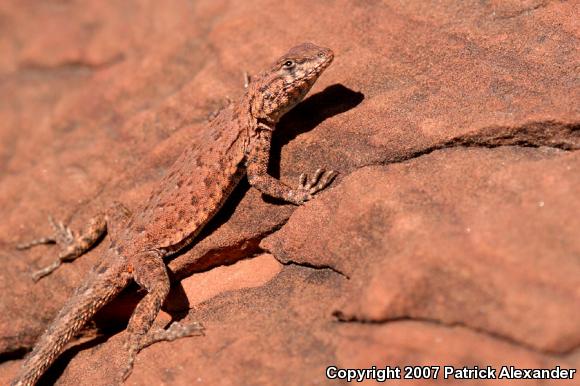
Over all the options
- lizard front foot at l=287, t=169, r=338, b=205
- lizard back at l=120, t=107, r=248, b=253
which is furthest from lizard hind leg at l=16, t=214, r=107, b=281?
lizard front foot at l=287, t=169, r=338, b=205

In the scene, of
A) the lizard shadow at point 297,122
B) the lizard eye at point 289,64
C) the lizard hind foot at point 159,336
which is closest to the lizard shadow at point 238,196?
the lizard shadow at point 297,122

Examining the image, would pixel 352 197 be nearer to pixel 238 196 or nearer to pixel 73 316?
pixel 238 196

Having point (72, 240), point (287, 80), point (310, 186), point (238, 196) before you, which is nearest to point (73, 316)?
point (72, 240)

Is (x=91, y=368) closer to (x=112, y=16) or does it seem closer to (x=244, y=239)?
(x=244, y=239)

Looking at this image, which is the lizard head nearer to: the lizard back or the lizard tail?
the lizard back

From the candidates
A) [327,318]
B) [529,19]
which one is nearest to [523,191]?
[327,318]

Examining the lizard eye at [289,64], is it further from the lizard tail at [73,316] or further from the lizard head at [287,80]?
the lizard tail at [73,316]

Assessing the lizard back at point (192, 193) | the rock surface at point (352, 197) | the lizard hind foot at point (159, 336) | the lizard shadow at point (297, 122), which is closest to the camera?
the rock surface at point (352, 197)
